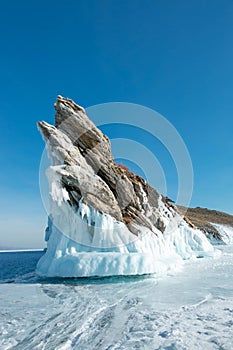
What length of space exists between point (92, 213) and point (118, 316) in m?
9.00

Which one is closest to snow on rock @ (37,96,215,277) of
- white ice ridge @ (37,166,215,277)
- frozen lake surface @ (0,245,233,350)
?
white ice ridge @ (37,166,215,277)

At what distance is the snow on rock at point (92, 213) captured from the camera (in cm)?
1338

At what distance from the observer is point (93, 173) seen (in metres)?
18.9

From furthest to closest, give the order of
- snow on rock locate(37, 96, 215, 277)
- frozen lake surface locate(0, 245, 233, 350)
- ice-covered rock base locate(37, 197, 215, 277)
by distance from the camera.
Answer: snow on rock locate(37, 96, 215, 277), ice-covered rock base locate(37, 197, 215, 277), frozen lake surface locate(0, 245, 233, 350)

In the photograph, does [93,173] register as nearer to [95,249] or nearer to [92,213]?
[92,213]

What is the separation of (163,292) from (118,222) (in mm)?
6974

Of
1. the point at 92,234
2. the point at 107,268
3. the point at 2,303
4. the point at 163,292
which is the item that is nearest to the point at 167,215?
the point at 92,234

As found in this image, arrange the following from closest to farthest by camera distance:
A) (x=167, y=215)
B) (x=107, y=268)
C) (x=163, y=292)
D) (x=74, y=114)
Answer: (x=163, y=292) < (x=107, y=268) < (x=74, y=114) < (x=167, y=215)

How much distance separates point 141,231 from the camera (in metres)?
17.6

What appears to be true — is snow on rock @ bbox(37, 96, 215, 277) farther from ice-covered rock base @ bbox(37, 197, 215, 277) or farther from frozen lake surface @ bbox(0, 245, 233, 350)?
frozen lake surface @ bbox(0, 245, 233, 350)

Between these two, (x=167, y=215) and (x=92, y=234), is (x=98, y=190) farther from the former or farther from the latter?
(x=167, y=215)

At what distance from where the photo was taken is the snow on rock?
1338 centimetres

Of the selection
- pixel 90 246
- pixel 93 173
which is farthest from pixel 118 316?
pixel 93 173

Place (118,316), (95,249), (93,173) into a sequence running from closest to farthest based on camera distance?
(118,316), (95,249), (93,173)
